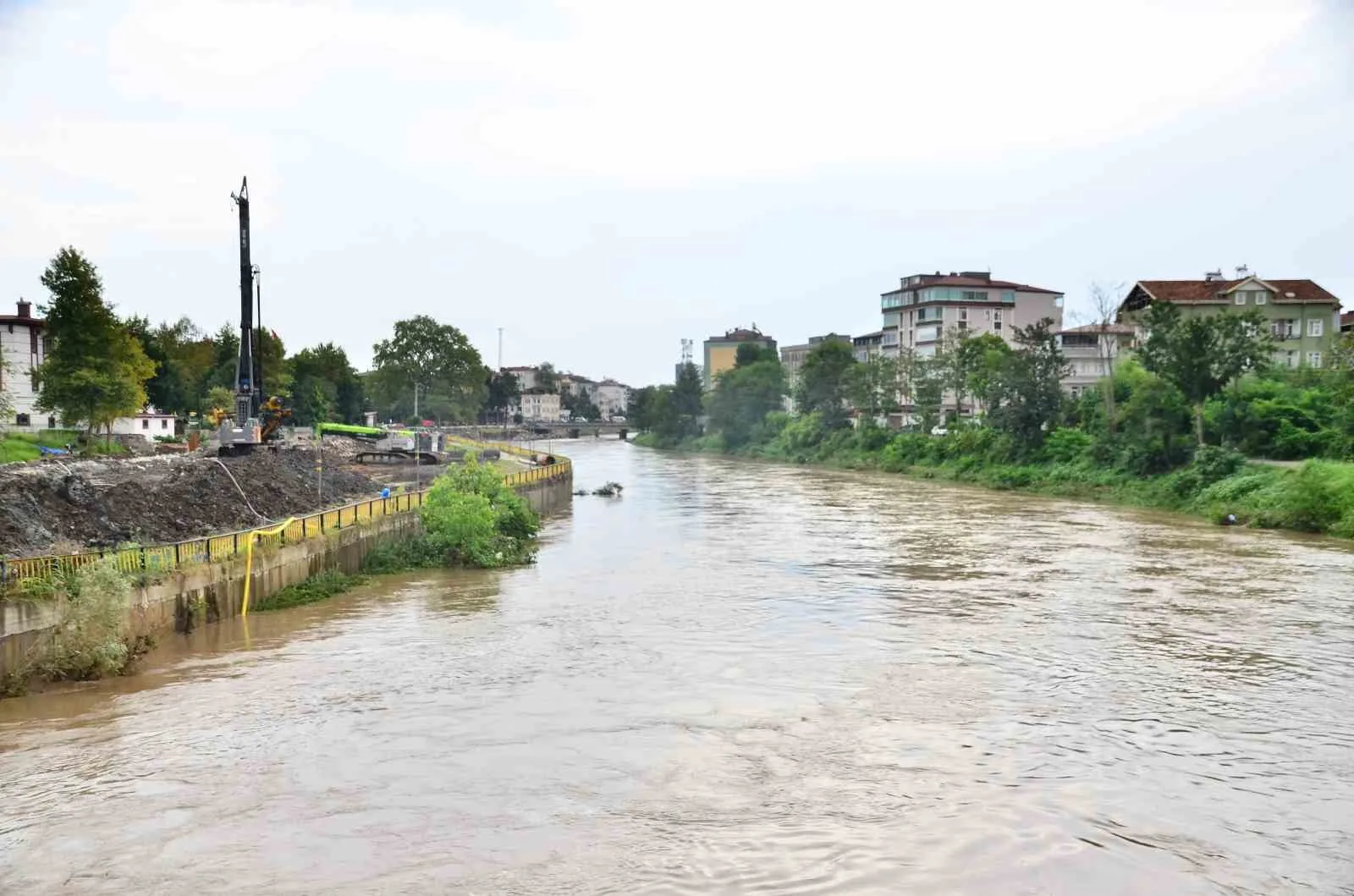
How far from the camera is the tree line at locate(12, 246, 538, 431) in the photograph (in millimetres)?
47375

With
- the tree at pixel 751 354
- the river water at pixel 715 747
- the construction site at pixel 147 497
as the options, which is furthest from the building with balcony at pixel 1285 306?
the tree at pixel 751 354

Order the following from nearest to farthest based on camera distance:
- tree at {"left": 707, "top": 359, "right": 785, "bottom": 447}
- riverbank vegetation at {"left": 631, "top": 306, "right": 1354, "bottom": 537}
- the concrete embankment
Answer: the concrete embankment, riverbank vegetation at {"left": 631, "top": 306, "right": 1354, "bottom": 537}, tree at {"left": 707, "top": 359, "right": 785, "bottom": 447}

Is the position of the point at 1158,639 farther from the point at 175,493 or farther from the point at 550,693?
the point at 175,493


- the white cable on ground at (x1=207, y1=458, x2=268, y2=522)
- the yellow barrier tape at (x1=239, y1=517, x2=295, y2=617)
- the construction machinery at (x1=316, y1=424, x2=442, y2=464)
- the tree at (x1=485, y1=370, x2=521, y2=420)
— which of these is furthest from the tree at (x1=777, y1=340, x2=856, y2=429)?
the tree at (x1=485, y1=370, x2=521, y2=420)

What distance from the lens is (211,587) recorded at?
21938 millimetres

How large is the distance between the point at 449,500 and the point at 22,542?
1165 cm

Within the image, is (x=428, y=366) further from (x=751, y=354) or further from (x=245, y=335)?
(x=245, y=335)

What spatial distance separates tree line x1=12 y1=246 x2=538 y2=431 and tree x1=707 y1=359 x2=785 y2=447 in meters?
34.6

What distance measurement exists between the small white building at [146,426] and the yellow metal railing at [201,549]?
102 feet

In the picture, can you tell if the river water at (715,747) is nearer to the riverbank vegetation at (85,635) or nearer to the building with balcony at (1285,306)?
the riverbank vegetation at (85,635)

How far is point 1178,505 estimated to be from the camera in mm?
47500

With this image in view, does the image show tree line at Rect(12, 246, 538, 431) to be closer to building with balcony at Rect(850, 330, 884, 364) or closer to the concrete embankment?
the concrete embankment

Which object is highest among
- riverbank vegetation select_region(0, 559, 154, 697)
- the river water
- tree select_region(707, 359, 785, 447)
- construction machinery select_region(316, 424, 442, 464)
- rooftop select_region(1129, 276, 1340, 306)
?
rooftop select_region(1129, 276, 1340, 306)

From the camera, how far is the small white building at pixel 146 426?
5956cm
